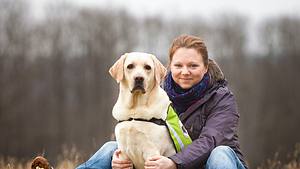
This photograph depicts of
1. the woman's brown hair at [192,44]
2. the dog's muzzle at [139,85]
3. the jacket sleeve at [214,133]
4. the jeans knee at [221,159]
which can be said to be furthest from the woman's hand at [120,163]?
the woman's brown hair at [192,44]

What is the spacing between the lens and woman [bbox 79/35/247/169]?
173 inches

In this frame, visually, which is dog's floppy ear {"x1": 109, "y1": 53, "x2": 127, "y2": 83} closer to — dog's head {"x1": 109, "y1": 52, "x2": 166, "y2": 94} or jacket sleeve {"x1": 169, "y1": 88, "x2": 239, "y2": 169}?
dog's head {"x1": 109, "y1": 52, "x2": 166, "y2": 94}

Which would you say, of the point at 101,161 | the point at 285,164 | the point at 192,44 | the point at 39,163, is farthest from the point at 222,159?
the point at 285,164

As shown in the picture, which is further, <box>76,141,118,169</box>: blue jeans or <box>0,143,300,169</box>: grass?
<box>0,143,300,169</box>: grass

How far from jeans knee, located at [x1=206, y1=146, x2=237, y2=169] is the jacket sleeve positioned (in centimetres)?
8

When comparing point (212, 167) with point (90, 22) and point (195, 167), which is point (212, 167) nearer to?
point (195, 167)

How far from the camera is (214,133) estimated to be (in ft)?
14.9

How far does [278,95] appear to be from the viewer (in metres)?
36.4

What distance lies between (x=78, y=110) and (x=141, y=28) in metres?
7.16

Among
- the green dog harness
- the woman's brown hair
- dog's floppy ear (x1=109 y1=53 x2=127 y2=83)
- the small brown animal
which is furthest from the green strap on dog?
the small brown animal

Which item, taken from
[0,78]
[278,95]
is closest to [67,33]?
[0,78]

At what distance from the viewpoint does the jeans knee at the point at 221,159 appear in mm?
4289

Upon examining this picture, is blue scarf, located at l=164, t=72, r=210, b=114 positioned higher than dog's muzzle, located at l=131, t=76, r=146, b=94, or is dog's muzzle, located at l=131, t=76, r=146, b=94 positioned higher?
dog's muzzle, located at l=131, t=76, r=146, b=94

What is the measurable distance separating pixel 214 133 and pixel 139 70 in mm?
796
